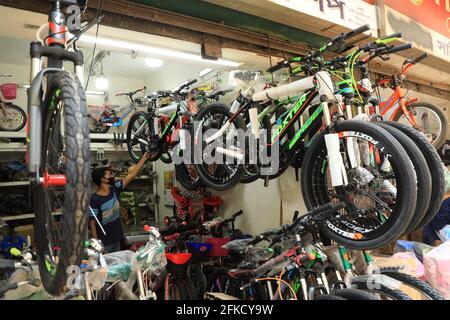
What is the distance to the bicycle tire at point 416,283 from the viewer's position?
6.53 feet

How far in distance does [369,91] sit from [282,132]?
75 cm

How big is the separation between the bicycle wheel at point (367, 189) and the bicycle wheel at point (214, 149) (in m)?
0.71

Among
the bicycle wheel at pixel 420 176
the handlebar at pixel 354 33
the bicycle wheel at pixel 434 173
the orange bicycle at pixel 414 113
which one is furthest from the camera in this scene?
the orange bicycle at pixel 414 113

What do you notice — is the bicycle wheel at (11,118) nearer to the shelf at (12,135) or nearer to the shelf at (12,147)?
the shelf at (12,135)

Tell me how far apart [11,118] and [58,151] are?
494 cm

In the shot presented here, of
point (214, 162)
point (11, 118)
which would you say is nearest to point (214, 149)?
point (214, 162)

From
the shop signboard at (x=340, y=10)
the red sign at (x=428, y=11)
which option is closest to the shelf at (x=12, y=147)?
the shop signboard at (x=340, y=10)

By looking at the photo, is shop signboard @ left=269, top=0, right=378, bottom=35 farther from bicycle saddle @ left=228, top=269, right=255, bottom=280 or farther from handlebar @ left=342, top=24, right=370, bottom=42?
bicycle saddle @ left=228, top=269, right=255, bottom=280

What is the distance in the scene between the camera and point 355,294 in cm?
194

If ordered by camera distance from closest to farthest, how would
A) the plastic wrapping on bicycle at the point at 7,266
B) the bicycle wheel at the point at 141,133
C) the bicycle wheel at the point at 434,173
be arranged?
1. the plastic wrapping on bicycle at the point at 7,266
2. the bicycle wheel at the point at 434,173
3. the bicycle wheel at the point at 141,133

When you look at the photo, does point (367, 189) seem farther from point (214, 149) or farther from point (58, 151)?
point (58, 151)

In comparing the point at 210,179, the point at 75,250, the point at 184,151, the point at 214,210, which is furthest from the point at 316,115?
the point at 214,210

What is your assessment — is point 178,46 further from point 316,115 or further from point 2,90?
point 2,90

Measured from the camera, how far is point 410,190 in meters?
1.60
